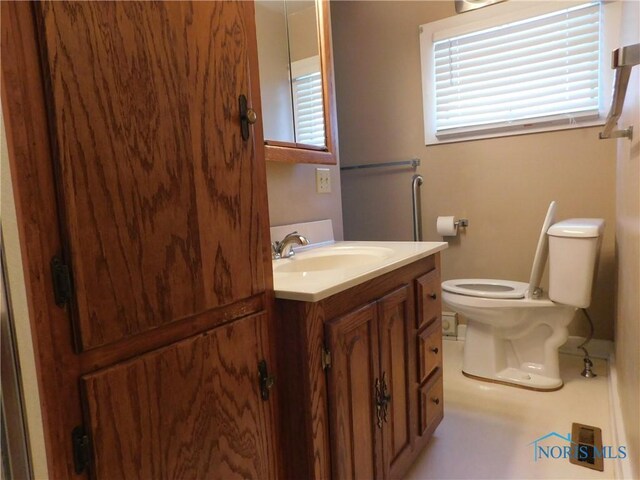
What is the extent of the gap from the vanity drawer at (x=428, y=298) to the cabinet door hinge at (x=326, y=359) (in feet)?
1.57

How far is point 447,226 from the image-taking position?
2.34 metres

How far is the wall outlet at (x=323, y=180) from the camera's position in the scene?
1694 millimetres

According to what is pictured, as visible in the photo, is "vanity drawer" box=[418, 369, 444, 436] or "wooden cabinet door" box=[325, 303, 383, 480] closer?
"wooden cabinet door" box=[325, 303, 383, 480]

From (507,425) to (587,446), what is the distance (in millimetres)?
267

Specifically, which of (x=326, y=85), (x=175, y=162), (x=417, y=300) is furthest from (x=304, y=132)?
(x=175, y=162)

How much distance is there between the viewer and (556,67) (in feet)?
6.66

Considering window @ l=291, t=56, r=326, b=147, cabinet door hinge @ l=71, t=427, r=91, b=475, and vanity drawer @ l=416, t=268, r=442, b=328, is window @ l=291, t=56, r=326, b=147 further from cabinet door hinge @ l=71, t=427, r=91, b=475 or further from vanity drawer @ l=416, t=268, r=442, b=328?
cabinet door hinge @ l=71, t=427, r=91, b=475

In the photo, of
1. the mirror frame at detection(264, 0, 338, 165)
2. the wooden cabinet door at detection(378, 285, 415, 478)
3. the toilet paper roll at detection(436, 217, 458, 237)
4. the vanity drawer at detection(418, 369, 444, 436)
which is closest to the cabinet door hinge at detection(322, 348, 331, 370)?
the wooden cabinet door at detection(378, 285, 415, 478)

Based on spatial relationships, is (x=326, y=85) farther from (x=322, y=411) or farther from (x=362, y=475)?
(x=362, y=475)

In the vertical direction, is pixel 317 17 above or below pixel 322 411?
above

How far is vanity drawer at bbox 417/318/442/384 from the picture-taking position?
1.30m

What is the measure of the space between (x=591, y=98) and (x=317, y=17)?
1.38 m

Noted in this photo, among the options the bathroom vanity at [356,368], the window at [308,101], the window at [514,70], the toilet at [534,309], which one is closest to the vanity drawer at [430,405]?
the bathroom vanity at [356,368]

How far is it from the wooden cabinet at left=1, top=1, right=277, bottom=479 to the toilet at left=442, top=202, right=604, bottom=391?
141cm
